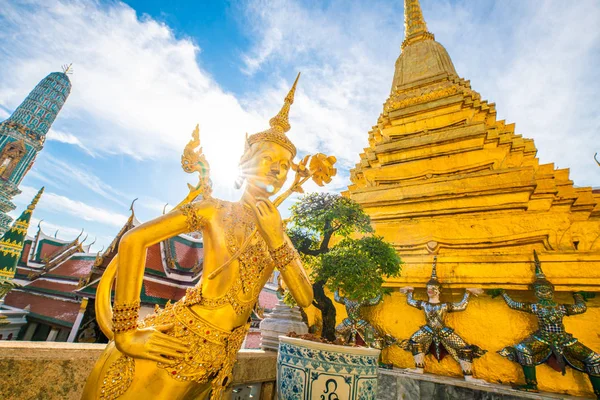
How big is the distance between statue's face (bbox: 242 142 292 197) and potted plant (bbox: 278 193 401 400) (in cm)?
121

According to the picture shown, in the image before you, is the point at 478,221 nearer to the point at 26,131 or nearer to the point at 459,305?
the point at 459,305

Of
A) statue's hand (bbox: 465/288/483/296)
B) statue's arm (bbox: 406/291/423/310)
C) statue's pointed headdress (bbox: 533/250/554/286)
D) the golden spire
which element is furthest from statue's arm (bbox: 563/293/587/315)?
the golden spire

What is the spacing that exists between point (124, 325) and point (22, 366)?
2.66 feet

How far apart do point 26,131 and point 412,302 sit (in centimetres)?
5014

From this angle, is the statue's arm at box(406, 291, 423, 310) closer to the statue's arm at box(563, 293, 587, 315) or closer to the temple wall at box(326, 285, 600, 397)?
the temple wall at box(326, 285, 600, 397)

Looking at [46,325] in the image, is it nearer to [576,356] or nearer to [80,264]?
[80,264]

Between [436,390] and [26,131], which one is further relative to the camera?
[26,131]

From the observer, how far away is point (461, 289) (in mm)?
5066

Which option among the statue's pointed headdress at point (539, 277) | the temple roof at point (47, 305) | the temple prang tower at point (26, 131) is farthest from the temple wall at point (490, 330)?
the temple prang tower at point (26, 131)

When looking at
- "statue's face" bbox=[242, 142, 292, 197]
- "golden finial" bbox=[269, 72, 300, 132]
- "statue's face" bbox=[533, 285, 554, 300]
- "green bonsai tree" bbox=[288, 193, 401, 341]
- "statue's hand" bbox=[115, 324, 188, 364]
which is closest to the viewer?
"statue's hand" bbox=[115, 324, 188, 364]

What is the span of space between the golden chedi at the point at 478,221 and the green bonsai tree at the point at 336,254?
2.11 metres

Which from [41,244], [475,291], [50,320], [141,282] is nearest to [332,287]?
[141,282]

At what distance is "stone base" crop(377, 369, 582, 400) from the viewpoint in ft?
12.1

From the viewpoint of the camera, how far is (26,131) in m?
36.6
